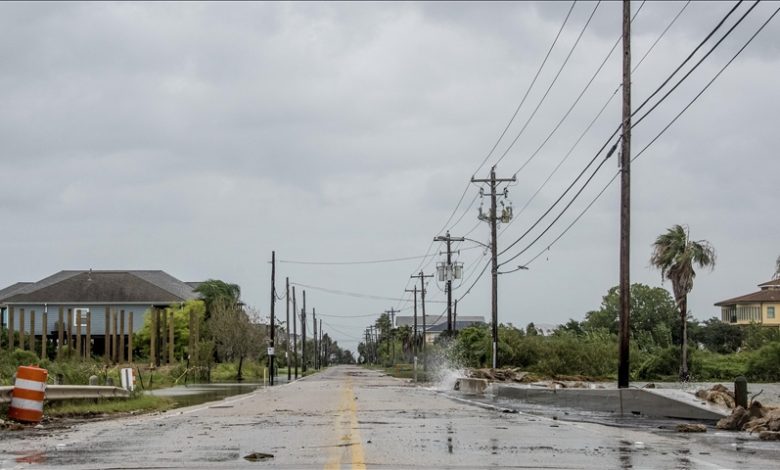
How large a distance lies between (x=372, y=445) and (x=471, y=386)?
1166 inches

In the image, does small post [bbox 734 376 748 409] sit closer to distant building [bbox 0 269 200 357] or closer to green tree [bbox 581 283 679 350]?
distant building [bbox 0 269 200 357]

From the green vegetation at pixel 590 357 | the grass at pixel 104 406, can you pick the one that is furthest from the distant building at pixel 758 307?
the grass at pixel 104 406

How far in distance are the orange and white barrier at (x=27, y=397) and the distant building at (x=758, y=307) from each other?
88632 millimetres

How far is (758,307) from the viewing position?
10194 centimetres

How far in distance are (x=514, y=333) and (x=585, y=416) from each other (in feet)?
112

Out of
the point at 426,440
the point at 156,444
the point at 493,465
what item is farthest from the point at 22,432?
the point at 493,465

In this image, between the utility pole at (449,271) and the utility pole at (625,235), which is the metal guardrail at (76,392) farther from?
the utility pole at (449,271)

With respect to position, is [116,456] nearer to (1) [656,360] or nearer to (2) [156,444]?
(2) [156,444]

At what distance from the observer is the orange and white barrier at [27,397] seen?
18.0m

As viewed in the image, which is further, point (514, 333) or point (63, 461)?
point (514, 333)

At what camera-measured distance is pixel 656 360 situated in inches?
2395

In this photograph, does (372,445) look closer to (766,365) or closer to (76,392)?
(76,392)

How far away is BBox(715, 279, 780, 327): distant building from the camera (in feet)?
326

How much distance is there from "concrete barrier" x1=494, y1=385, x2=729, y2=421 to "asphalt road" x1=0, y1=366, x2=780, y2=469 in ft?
7.97
